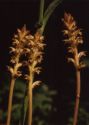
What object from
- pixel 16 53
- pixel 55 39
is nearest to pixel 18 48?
pixel 16 53

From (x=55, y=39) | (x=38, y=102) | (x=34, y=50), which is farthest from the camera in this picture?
(x=55, y=39)

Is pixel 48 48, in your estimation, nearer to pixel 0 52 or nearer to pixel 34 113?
pixel 0 52

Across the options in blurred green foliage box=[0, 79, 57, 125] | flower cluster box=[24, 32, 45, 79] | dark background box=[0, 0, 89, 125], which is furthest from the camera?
dark background box=[0, 0, 89, 125]

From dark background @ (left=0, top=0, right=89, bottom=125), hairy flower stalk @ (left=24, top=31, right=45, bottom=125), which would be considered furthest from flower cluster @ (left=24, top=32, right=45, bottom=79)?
dark background @ (left=0, top=0, right=89, bottom=125)

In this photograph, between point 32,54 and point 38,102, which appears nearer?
point 32,54

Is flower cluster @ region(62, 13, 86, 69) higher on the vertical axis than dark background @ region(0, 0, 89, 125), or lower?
lower

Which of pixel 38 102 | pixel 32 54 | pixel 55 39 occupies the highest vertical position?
pixel 55 39

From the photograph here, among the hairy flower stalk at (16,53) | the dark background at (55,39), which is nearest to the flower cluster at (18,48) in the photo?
the hairy flower stalk at (16,53)

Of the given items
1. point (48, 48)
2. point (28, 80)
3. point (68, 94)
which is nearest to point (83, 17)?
point (48, 48)

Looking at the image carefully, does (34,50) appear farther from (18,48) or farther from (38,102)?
(38,102)

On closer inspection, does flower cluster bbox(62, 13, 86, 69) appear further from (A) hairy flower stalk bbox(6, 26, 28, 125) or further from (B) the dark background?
(B) the dark background
